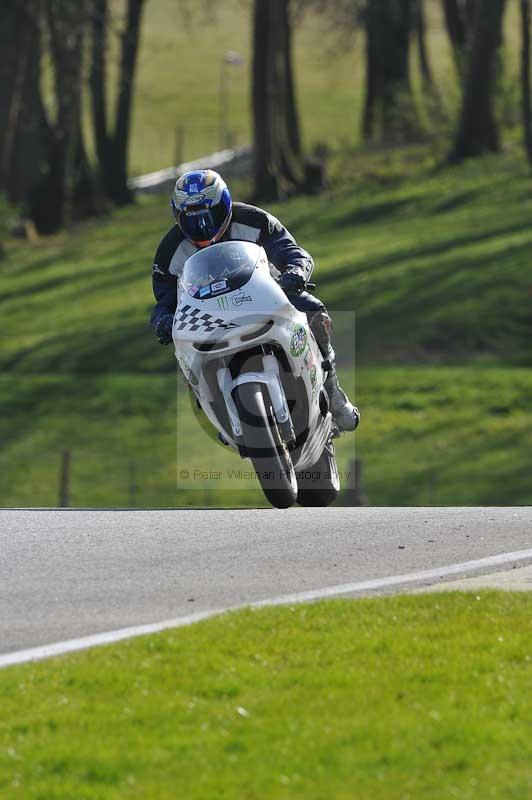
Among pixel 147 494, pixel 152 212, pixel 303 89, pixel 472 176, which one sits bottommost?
pixel 303 89

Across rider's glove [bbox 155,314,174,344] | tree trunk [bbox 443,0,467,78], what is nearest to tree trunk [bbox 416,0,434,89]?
tree trunk [bbox 443,0,467,78]

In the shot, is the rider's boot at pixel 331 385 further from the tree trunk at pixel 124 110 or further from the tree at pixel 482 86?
the tree trunk at pixel 124 110

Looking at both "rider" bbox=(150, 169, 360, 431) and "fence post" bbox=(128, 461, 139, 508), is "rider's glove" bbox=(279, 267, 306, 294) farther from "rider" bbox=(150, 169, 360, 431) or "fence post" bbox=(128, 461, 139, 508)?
"fence post" bbox=(128, 461, 139, 508)

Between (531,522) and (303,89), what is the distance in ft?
328

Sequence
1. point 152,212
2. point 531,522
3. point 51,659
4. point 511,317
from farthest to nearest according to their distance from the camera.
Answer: point 152,212 < point 511,317 < point 531,522 < point 51,659

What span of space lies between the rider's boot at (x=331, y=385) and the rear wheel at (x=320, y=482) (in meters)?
0.21

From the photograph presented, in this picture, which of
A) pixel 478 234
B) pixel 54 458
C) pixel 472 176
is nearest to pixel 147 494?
pixel 54 458

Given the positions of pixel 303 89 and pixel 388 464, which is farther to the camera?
pixel 303 89

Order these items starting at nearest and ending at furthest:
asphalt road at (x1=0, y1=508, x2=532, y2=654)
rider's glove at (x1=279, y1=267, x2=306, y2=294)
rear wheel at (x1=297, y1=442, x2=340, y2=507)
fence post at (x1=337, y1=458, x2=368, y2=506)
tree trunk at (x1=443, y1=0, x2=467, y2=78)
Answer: asphalt road at (x1=0, y1=508, x2=532, y2=654) < rider's glove at (x1=279, y1=267, x2=306, y2=294) < rear wheel at (x1=297, y1=442, x2=340, y2=507) < fence post at (x1=337, y1=458, x2=368, y2=506) < tree trunk at (x1=443, y1=0, x2=467, y2=78)

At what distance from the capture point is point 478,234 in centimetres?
3928

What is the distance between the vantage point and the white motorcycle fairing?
35.0 ft

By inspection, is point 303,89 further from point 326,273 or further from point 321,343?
point 321,343

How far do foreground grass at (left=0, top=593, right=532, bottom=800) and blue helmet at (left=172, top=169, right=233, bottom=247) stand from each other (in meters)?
3.84

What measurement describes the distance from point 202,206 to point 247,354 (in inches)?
46.3
